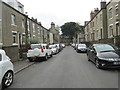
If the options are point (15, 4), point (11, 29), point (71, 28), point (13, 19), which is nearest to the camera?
point (11, 29)

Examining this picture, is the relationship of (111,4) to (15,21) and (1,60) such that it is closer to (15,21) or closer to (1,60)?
(15,21)

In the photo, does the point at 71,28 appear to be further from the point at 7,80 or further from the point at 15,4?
the point at 7,80

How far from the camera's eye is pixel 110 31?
26750 millimetres

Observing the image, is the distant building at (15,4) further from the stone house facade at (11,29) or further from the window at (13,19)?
the window at (13,19)

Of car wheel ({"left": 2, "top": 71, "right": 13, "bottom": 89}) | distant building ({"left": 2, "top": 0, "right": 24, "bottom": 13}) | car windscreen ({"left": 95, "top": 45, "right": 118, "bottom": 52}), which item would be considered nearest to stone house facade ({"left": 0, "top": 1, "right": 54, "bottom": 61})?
distant building ({"left": 2, "top": 0, "right": 24, "bottom": 13})

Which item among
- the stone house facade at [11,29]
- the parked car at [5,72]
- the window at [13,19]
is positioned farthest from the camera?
the window at [13,19]

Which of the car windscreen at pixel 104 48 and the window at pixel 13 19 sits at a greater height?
the window at pixel 13 19

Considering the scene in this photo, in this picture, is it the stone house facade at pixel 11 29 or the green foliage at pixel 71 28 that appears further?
the green foliage at pixel 71 28

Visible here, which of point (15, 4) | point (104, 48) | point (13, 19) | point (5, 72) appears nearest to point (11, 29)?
point (13, 19)

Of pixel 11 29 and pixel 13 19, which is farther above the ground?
pixel 13 19

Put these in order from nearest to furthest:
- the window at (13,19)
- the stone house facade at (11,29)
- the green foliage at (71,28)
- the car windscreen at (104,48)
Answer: the car windscreen at (104,48) < the stone house facade at (11,29) < the window at (13,19) < the green foliage at (71,28)

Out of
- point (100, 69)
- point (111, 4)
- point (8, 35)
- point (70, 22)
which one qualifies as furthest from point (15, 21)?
point (70, 22)

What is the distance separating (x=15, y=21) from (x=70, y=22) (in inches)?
2685

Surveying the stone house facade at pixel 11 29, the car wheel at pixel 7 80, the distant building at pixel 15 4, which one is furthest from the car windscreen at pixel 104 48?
the distant building at pixel 15 4
